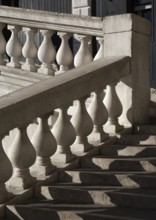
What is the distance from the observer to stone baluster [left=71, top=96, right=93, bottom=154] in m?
4.79

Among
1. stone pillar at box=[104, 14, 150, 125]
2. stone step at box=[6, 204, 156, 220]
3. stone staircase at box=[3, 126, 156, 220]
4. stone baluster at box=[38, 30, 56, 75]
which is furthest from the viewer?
stone baluster at box=[38, 30, 56, 75]

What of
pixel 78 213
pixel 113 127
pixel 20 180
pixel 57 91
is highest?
pixel 57 91

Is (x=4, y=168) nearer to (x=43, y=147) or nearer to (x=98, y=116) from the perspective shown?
(x=43, y=147)

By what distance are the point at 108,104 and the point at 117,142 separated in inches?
16.0

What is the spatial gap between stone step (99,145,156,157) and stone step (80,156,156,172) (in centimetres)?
12

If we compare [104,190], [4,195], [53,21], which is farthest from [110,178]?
[53,21]

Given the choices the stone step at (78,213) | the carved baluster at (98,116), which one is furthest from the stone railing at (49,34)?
the stone step at (78,213)

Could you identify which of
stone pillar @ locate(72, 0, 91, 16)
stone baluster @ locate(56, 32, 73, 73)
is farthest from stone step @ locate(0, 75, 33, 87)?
stone pillar @ locate(72, 0, 91, 16)

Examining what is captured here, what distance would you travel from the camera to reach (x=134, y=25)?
5344 mm

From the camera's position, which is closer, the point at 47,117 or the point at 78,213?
the point at 78,213

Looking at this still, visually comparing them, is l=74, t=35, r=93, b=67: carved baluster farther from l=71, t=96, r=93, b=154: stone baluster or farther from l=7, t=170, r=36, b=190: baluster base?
l=7, t=170, r=36, b=190: baluster base

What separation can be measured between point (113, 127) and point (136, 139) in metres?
0.32

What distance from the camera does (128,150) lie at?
15.9 ft

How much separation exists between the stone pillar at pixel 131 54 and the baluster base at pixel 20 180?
1.52 metres
